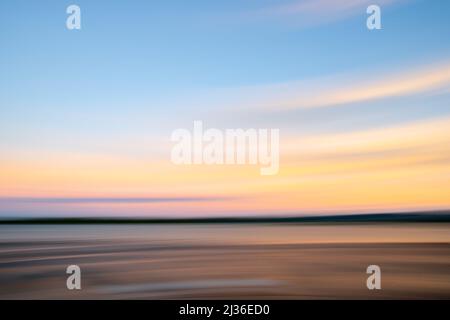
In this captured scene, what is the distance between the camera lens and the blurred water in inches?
171

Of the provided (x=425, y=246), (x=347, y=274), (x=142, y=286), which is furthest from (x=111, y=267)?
(x=425, y=246)

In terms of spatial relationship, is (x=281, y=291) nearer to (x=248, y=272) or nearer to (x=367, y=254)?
(x=248, y=272)

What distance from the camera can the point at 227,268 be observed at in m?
5.39

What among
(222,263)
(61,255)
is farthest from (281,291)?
(61,255)

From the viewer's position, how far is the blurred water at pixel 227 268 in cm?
434

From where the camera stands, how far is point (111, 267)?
17.5ft

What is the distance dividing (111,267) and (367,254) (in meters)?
3.00

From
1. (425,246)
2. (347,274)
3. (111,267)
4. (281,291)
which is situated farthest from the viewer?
(425,246)

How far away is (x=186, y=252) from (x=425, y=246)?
10.6ft
